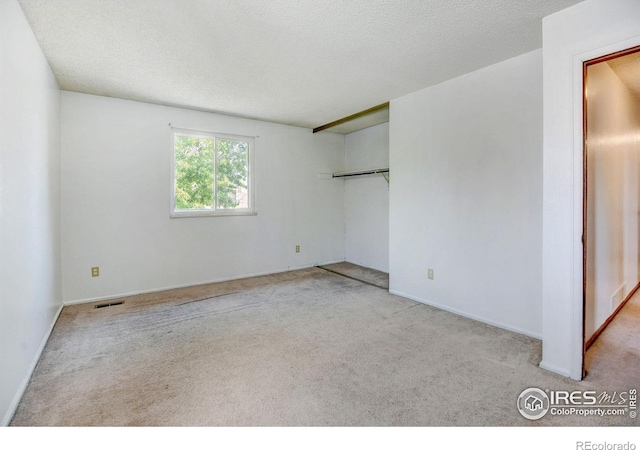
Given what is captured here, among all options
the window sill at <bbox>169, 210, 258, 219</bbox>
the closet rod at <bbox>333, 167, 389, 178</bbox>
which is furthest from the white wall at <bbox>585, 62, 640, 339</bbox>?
the window sill at <bbox>169, 210, 258, 219</bbox>

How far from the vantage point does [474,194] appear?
9.82ft

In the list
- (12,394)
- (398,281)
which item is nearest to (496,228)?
(398,281)

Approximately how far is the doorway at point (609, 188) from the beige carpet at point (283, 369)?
0.69 meters

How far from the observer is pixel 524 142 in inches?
103

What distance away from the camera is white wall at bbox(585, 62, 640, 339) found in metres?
2.40

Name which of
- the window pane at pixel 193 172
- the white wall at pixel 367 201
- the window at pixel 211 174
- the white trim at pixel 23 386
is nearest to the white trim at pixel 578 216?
the white wall at pixel 367 201

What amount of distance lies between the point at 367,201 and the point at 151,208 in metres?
3.32

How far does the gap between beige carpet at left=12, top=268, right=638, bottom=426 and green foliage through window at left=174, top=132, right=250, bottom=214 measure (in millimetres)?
1585

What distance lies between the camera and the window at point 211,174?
13.7 feet

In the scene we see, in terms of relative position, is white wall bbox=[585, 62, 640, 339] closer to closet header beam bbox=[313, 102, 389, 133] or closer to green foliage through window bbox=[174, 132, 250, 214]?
closet header beam bbox=[313, 102, 389, 133]

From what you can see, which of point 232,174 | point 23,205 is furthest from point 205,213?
point 23,205

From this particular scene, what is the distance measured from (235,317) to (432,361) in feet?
6.26

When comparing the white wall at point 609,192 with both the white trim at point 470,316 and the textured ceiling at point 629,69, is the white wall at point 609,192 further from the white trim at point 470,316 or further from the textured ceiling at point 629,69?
the white trim at point 470,316
